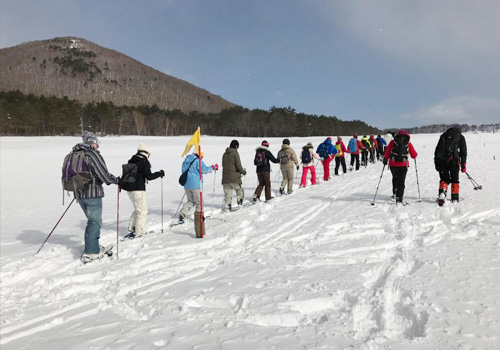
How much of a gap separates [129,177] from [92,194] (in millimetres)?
1221

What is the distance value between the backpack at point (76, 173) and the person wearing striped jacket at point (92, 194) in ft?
0.24

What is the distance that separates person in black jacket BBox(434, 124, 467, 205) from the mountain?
13247 centimetres

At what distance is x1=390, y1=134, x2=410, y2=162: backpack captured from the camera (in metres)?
8.48

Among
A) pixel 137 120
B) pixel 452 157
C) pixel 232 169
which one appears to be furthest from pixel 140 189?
pixel 137 120

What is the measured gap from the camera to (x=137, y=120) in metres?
74.1

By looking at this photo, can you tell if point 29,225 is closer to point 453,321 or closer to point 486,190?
point 453,321

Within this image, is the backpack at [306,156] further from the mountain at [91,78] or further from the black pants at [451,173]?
the mountain at [91,78]

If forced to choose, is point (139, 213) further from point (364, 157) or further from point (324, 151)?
point (364, 157)

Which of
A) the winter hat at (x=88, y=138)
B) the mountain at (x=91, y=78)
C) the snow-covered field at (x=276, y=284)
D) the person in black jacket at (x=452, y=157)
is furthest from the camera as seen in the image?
the mountain at (x=91, y=78)

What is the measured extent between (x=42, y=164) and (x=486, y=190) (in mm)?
29004

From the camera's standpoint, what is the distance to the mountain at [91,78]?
431 feet

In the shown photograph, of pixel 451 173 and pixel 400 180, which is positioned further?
pixel 400 180

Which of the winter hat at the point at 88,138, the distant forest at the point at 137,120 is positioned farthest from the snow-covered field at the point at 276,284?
the distant forest at the point at 137,120

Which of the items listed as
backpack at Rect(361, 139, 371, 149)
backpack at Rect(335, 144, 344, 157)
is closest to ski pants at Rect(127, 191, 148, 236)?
backpack at Rect(335, 144, 344, 157)
